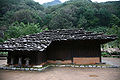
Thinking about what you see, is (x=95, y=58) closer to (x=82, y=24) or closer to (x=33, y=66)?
(x=33, y=66)

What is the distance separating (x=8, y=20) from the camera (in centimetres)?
4600

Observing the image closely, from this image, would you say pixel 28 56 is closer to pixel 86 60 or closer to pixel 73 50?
pixel 73 50

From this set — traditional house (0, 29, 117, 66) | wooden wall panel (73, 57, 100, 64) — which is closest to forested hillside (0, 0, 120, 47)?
traditional house (0, 29, 117, 66)

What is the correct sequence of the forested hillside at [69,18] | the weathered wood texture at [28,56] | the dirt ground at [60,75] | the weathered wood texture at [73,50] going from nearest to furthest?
the dirt ground at [60,75]
the weathered wood texture at [28,56]
the weathered wood texture at [73,50]
the forested hillside at [69,18]

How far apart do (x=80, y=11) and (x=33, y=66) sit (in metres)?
46.2

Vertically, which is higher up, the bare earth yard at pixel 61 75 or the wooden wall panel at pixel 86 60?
the wooden wall panel at pixel 86 60

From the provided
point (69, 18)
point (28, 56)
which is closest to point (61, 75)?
point (28, 56)

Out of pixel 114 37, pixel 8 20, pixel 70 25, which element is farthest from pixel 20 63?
pixel 8 20

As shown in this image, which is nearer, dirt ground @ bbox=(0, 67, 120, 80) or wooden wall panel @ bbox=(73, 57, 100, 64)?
dirt ground @ bbox=(0, 67, 120, 80)

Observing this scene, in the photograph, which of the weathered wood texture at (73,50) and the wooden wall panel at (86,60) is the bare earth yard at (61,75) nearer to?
the wooden wall panel at (86,60)

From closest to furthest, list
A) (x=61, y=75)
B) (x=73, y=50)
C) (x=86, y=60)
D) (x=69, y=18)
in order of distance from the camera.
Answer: (x=61, y=75), (x=86, y=60), (x=73, y=50), (x=69, y=18)

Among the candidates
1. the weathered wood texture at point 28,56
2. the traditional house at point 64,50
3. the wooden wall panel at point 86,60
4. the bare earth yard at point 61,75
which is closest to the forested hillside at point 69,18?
the traditional house at point 64,50

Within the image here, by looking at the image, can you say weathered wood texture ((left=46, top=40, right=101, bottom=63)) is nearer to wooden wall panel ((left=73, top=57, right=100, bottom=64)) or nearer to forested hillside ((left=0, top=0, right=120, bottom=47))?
wooden wall panel ((left=73, top=57, right=100, bottom=64))

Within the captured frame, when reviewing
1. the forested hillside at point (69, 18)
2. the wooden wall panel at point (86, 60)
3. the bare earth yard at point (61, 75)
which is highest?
the forested hillside at point (69, 18)
